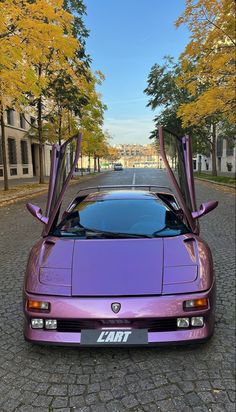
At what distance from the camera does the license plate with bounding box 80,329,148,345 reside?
2.57 meters

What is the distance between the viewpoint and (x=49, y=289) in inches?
108

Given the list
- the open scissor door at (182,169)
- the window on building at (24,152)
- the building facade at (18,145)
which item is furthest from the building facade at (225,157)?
the open scissor door at (182,169)

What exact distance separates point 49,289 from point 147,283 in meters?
0.77

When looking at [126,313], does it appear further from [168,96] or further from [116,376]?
[168,96]

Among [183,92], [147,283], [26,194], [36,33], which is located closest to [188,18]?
[36,33]

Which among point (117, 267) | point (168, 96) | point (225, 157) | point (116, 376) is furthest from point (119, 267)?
point (225, 157)

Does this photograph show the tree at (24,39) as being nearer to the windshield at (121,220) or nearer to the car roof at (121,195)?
the car roof at (121,195)

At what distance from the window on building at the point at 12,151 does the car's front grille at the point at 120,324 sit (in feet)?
106

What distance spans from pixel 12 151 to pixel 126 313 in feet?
110

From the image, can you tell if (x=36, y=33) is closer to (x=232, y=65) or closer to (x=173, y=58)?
(x=232, y=65)

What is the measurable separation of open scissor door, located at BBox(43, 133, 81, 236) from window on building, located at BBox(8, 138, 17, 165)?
3075 cm

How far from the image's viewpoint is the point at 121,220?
3672 mm

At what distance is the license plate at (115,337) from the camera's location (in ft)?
8.43

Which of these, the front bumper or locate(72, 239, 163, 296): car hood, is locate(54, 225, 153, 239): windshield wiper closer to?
locate(72, 239, 163, 296): car hood
